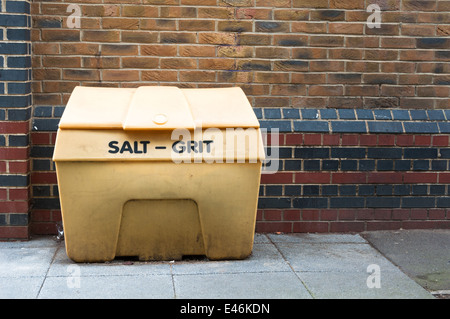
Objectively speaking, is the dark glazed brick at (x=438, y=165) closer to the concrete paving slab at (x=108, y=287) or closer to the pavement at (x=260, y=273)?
the pavement at (x=260, y=273)

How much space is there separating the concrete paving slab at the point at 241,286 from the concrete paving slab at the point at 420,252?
3.04 ft

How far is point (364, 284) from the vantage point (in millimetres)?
4492

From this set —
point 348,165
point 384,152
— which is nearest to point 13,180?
point 348,165

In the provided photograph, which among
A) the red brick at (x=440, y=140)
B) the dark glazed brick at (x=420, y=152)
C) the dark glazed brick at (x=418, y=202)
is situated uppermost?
the red brick at (x=440, y=140)

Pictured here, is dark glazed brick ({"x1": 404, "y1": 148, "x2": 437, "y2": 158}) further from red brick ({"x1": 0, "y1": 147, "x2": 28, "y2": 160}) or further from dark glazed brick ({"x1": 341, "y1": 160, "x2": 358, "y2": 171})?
red brick ({"x1": 0, "y1": 147, "x2": 28, "y2": 160})

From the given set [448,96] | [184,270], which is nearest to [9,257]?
[184,270]

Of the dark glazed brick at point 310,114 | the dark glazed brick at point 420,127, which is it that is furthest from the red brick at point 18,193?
the dark glazed brick at point 420,127

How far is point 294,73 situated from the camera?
5.75 meters

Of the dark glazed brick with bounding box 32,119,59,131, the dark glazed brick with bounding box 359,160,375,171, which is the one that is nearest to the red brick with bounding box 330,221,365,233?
the dark glazed brick with bounding box 359,160,375,171

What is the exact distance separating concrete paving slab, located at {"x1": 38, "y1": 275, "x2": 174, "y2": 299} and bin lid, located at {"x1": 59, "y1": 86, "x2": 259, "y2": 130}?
104 centimetres

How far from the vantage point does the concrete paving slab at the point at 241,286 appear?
423cm

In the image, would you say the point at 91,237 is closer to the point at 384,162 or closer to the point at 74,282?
the point at 74,282

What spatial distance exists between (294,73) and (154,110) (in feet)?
5.46

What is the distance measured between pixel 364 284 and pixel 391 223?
151cm
